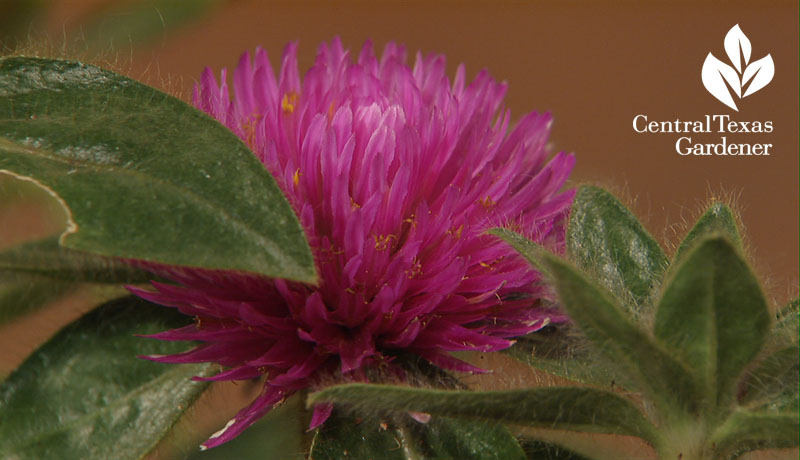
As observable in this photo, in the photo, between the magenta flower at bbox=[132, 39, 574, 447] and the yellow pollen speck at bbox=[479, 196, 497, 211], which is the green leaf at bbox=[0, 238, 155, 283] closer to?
the magenta flower at bbox=[132, 39, 574, 447]

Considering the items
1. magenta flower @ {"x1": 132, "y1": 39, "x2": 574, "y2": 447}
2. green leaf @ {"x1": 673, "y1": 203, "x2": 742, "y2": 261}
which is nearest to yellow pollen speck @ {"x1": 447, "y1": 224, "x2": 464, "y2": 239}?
magenta flower @ {"x1": 132, "y1": 39, "x2": 574, "y2": 447}

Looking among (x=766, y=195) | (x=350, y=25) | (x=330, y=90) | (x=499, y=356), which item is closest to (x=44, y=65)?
(x=330, y=90)

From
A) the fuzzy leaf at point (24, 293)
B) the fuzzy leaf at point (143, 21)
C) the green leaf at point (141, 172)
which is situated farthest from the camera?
the fuzzy leaf at point (143, 21)

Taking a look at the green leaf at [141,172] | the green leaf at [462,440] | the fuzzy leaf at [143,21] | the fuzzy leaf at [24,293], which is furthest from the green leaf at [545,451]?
the fuzzy leaf at [143,21]

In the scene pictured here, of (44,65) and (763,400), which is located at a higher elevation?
(44,65)

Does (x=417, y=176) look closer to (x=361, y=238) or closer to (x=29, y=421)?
(x=361, y=238)

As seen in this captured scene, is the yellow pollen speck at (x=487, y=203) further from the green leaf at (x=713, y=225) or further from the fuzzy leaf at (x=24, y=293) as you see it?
the fuzzy leaf at (x=24, y=293)

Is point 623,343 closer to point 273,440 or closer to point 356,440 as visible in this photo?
point 356,440
